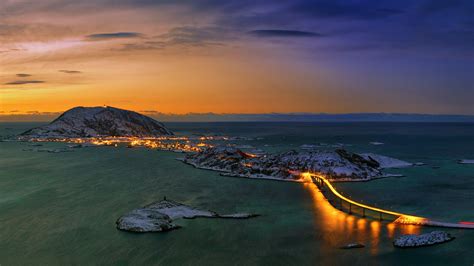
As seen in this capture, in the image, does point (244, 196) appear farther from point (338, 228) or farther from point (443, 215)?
point (443, 215)

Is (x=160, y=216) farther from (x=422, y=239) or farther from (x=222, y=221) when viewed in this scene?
(x=422, y=239)

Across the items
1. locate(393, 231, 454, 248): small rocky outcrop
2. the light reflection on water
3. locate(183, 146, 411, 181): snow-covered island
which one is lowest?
the light reflection on water

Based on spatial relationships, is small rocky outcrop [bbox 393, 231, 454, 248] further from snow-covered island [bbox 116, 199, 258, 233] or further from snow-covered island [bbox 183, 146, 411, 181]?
snow-covered island [bbox 183, 146, 411, 181]

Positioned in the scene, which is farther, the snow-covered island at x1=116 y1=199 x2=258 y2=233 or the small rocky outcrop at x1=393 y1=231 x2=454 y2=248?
the snow-covered island at x1=116 y1=199 x2=258 y2=233

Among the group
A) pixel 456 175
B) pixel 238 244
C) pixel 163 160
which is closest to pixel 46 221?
pixel 238 244

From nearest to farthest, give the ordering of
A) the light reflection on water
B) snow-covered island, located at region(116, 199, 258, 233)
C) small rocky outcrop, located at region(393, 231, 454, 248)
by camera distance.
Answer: small rocky outcrop, located at region(393, 231, 454, 248) < the light reflection on water < snow-covered island, located at region(116, 199, 258, 233)

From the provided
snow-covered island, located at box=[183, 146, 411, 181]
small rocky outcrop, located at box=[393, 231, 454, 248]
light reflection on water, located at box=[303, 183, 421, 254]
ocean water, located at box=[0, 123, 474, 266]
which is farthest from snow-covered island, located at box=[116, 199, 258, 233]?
snow-covered island, located at box=[183, 146, 411, 181]

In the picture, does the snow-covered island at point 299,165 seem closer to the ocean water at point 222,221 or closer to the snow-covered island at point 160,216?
the ocean water at point 222,221
